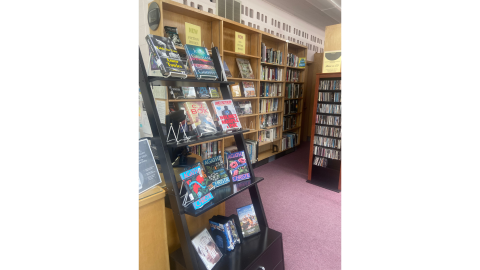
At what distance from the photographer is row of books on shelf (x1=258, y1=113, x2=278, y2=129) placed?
450 centimetres

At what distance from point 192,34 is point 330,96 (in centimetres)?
214

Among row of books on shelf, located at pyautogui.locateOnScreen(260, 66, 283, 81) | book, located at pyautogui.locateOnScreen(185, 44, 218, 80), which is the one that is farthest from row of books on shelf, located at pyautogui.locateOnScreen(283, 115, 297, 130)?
book, located at pyautogui.locateOnScreen(185, 44, 218, 80)

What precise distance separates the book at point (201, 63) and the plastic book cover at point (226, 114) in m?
0.18

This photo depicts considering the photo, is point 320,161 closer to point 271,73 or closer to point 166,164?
point 271,73

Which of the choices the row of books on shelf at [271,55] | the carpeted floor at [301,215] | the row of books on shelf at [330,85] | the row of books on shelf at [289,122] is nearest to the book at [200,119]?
the carpeted floor at [301,215]

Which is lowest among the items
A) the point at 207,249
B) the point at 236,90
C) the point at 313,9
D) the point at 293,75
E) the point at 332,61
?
the point at 207,249

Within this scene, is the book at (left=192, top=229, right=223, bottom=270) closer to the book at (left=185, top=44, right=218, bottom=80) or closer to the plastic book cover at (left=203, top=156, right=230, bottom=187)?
the plastic book cover at (left=203, top=156, right=230, bottom=187)

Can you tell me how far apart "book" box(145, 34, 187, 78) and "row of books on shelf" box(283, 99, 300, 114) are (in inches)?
156

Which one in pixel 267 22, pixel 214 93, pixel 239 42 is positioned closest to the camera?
pixel 214 93

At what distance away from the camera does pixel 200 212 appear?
1.25 meters

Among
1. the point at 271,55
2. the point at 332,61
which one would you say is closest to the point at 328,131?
the point at 332,61
